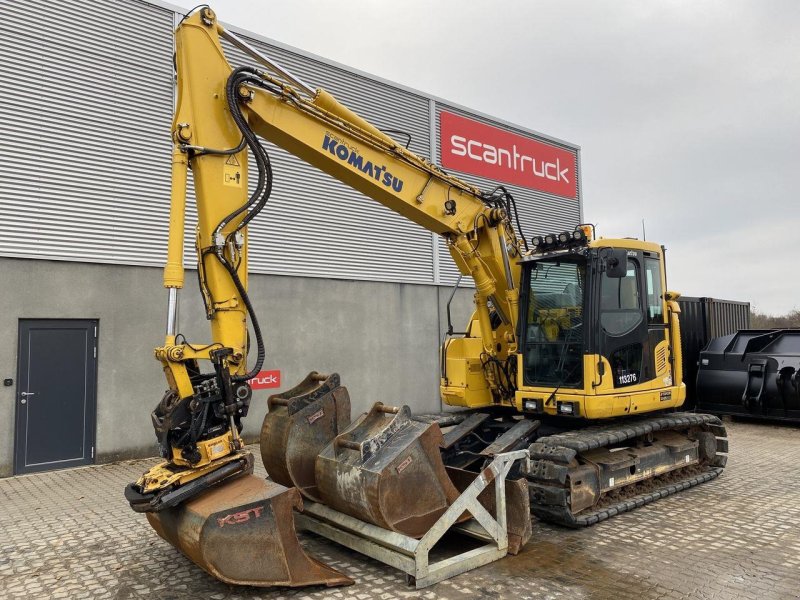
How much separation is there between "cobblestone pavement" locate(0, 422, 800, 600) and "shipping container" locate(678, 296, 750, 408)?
6672 mm

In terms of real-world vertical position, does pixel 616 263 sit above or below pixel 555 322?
above

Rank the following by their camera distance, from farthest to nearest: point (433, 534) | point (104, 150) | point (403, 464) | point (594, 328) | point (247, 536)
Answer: point (104, 150) → point (594, 328) → point (403, 464) → point (433, 534) → point (247, 536)

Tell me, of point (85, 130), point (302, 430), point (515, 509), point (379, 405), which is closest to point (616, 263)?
point (515, 509)

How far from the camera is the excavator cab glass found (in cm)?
611

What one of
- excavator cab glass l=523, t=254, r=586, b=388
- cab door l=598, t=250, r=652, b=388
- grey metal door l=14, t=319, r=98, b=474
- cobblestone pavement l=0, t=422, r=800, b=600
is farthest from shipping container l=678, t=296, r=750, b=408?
grey metal door l=14, t=319, r=98, b=474

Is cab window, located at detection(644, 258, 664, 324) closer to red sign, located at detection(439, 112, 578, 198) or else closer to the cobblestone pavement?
the cobblestone pavement

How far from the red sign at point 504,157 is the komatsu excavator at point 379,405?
7778 mm

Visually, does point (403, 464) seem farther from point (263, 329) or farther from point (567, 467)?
point (263, 329)

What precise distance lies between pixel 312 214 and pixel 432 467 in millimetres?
7827

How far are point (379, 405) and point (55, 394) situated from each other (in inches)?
241

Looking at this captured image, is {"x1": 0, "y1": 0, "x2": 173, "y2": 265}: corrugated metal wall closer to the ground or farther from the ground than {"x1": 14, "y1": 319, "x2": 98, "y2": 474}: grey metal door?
farther from the ground

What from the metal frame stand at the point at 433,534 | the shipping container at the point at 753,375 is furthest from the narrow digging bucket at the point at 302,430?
the shipping container at the point at 753,375

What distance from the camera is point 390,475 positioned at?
438 centimetres

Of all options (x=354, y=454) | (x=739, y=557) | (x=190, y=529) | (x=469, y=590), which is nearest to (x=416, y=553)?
(x=469, y=590)
